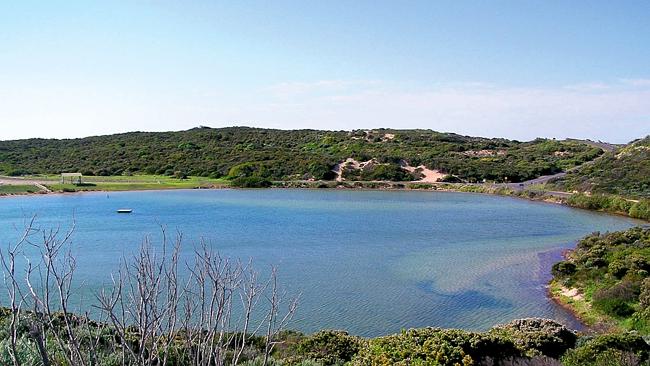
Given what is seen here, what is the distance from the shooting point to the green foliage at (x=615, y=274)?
15914mm

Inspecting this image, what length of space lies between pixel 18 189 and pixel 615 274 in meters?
52.6

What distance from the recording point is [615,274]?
1894 cm

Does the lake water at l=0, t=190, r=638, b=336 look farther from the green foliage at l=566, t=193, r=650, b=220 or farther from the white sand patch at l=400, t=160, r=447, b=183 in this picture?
the white sand patch at l=400, t=160, r=447, b=183

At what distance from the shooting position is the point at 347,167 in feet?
228

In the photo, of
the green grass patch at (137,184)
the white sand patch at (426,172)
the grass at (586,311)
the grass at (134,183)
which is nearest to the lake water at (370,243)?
the grass at (586,311)

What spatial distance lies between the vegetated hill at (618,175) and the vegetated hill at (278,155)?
320 inches

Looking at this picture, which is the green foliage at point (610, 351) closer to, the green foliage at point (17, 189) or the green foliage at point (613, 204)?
the green foliage at point (613, 204)

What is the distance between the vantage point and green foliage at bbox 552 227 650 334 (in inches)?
627

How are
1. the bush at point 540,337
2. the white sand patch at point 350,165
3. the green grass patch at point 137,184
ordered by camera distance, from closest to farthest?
the bush at point 540,337, the green grass patch at point 137,184, the white sand patch at point 350,165

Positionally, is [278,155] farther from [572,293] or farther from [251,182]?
[572,293]

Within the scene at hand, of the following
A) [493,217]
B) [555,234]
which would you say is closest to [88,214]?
[493,217]

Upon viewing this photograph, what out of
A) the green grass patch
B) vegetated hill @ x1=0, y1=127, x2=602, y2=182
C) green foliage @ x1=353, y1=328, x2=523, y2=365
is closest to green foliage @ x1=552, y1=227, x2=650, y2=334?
green foliage @ x1=353, y1=328, x2=523, y2=365

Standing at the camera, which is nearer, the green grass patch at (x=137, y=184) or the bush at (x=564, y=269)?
the bush at (x=564, y=269)

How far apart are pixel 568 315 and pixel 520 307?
54.6 inches
